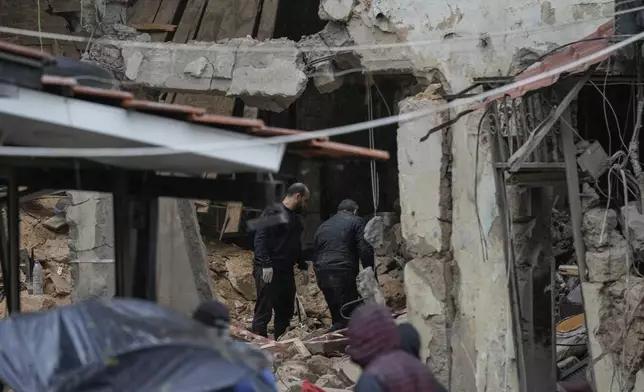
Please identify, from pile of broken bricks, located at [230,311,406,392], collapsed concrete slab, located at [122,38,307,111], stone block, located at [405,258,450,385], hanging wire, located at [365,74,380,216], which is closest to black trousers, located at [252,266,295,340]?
pile of broken bricks, located at [230,311,406,392]

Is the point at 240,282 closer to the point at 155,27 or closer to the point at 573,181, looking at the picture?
the point at 155,27

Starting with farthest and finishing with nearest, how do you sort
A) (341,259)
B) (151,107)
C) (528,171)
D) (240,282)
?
(240,282), (341,259), (528,171), (151,107)

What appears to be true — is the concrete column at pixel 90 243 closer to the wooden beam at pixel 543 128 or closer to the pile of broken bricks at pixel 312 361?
the pile of broken bricks at pixel 312 361

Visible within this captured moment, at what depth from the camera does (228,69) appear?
8820mm

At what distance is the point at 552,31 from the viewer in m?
7.46

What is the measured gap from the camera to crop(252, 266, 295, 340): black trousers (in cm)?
980

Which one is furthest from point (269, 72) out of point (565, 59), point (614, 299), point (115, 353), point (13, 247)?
point (115, 353)

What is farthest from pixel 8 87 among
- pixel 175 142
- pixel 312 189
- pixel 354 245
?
pixel 312 189

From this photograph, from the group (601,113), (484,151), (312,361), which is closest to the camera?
(484,151)

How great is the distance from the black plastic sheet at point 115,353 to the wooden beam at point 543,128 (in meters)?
3.11

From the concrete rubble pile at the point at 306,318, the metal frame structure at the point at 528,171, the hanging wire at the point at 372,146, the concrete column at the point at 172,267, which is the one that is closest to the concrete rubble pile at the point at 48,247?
the concrete rubble pile at the point at 306,318

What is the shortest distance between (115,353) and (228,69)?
569cm

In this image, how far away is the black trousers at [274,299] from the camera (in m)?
9.80

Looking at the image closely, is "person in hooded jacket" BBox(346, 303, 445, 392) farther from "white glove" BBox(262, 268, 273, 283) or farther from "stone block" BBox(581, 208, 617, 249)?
"white glove" BBox(262, 268, 273, 283)
